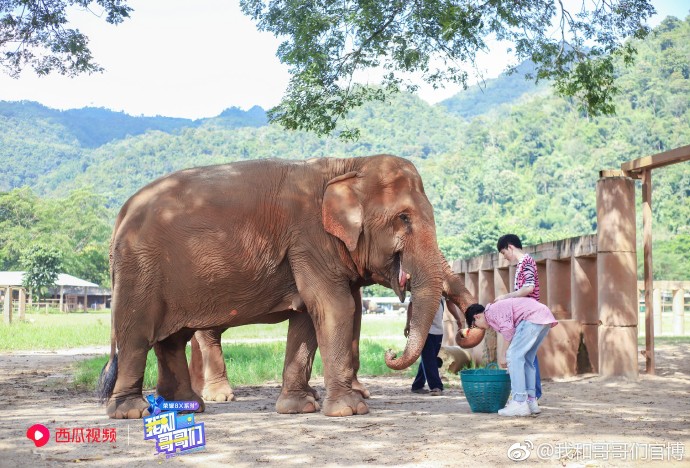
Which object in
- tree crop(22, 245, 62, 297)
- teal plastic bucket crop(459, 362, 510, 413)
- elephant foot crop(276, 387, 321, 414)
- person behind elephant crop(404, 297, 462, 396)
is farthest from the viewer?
tree crop(22, 245, 62, 297)

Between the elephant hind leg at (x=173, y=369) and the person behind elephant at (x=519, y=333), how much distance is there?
10.2 ft

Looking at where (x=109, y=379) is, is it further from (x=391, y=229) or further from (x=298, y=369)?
(x=391, y=229)

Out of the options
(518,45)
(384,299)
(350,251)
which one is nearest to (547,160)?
(384,299)

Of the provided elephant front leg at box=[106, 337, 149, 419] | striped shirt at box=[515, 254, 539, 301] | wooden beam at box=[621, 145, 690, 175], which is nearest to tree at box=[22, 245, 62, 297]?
wooden beam at box=[621, 145, 690, 175]

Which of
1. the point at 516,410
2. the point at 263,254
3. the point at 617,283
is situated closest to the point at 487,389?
the point at 516,410

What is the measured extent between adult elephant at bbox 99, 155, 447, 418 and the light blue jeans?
3.03 ft

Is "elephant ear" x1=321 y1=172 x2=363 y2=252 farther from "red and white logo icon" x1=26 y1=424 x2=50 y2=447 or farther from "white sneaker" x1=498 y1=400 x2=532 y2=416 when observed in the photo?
"red and white logo icon" x1=26 y1=424 x2=50 y2=447

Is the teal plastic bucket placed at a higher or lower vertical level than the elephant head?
lower

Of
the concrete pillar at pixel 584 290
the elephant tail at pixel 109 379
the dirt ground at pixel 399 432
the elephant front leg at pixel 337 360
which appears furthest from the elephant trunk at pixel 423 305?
the concrete pillar at pixel 584 290

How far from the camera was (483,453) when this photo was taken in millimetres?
6609

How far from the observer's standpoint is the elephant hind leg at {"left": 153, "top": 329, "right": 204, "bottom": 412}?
970 centimetres

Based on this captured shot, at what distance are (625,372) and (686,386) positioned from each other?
0.97 metres

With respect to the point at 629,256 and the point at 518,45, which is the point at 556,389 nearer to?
the point at 629,256

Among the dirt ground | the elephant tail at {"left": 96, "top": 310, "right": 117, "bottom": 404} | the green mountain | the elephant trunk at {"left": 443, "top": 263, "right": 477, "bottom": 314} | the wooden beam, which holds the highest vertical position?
the green mountain
